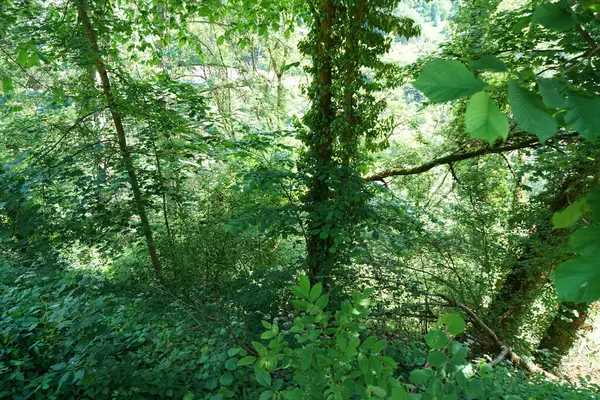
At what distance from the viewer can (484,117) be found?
0.53m

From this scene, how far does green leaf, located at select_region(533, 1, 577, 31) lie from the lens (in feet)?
2.10

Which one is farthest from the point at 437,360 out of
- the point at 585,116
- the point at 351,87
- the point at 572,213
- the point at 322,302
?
the point at 351,87

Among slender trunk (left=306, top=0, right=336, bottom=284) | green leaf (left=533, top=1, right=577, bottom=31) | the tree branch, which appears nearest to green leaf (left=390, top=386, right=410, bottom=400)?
green leaf (left=533, top=1, right=577, bottom=31)

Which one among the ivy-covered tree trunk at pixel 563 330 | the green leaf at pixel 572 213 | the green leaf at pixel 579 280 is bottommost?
the ivy-covered tree trunk at pixel 563 330

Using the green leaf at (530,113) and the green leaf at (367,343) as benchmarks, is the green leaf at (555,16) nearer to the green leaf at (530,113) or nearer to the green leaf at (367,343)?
the green leaf at (530,113)

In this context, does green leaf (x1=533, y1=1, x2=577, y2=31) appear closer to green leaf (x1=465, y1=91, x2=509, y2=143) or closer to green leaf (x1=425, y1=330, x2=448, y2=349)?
green leaf (x1=465, y1=91, x2=509, y2=143)

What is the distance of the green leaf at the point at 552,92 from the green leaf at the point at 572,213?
30cm

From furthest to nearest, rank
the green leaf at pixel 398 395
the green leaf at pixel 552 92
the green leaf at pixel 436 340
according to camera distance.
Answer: the green leaf at pixel 436 340, the green leaf at pixel 398 395, the green leaf at pixel 552 92

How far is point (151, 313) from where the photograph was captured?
125 inches

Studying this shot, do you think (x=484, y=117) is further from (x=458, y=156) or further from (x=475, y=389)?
(x=458, y=156)

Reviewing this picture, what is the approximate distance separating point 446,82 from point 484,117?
0.26ft

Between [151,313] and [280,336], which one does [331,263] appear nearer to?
[151,313]

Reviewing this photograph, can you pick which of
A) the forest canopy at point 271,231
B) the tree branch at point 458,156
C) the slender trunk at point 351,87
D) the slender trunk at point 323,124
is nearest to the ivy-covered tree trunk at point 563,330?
the forest canopy at point 271,231

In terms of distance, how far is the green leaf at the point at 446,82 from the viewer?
0.52 metres
